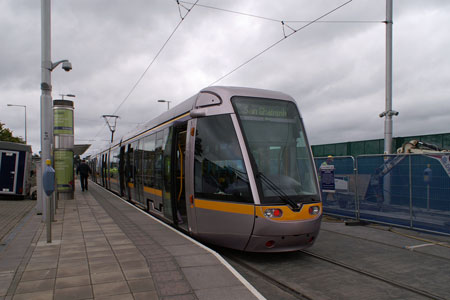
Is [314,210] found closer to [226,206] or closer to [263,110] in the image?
[226,206]

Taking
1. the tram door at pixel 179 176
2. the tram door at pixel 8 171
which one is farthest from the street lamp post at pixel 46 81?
the tram door at pixel 8 171

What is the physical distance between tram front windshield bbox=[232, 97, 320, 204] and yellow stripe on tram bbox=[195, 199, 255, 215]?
0.28 m

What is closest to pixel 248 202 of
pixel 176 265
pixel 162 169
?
pixel 176 265

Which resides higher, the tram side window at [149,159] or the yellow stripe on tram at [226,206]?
the tram side window at [149,159]

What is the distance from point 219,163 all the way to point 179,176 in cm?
180

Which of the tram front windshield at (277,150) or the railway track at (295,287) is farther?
the tram front windshield at (277,150)

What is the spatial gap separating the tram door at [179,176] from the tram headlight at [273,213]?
2391 millimetres

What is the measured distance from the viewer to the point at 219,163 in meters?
6.27

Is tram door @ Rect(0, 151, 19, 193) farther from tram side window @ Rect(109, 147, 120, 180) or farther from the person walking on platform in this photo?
tram side window @ Rect(109, 147, 120, 180)

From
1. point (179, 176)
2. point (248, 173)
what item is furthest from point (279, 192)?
point (179, 176)

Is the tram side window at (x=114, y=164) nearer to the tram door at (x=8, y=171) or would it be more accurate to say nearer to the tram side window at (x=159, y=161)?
the tram door at (x=8, y=171)

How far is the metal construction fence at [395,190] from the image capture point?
8352 millimetres

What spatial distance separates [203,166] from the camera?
21.4 feet

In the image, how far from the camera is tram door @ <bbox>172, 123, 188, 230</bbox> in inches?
301
